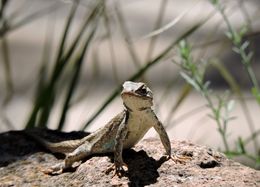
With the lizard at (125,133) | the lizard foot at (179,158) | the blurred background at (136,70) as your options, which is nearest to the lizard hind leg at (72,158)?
the lizard at (125,133)

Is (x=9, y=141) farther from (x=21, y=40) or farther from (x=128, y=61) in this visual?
(x=21, y=40)

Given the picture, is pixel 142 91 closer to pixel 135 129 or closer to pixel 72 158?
pixel 135 129

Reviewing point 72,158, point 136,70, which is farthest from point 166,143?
point 136,70

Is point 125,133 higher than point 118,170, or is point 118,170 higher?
point 125,133

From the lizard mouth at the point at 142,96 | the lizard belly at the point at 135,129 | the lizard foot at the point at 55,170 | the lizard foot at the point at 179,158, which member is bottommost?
the lizard foot at the point at 179,158

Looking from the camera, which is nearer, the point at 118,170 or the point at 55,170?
the point at 118,170

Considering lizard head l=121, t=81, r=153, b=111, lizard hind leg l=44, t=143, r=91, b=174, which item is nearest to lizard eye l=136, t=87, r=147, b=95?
lizard head l=121, t=81, r=153, b=111

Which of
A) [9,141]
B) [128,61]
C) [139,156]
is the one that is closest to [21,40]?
[128,61]

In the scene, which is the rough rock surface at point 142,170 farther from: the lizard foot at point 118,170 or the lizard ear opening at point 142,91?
the lizard ear opening at point 142,91
